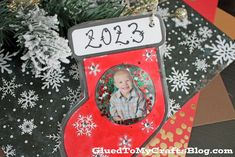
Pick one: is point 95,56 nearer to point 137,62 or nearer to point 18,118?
point 137,62

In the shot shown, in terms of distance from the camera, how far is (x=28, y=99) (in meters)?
0.72

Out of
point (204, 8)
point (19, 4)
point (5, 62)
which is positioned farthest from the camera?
point (204, 8)

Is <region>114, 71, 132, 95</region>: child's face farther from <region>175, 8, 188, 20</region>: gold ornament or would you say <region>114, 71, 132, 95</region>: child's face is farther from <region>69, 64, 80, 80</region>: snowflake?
<region>175, 8, 188, 20</region>: gold ornament

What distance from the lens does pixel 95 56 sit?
2.20ft

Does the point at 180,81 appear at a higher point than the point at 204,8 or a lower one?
lower

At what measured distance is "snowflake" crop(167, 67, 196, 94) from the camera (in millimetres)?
769

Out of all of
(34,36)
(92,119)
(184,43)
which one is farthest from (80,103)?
(184,43)

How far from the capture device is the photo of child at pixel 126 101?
664 millimetres

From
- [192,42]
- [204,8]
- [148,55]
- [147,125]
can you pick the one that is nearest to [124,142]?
[147,125]

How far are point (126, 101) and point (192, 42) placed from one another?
25 cm

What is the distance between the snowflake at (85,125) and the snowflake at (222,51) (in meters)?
0.32

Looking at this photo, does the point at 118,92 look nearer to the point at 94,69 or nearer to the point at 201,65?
the point at 94,69

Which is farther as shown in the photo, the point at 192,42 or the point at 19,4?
the point at 192,42

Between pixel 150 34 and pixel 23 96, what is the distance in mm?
293
